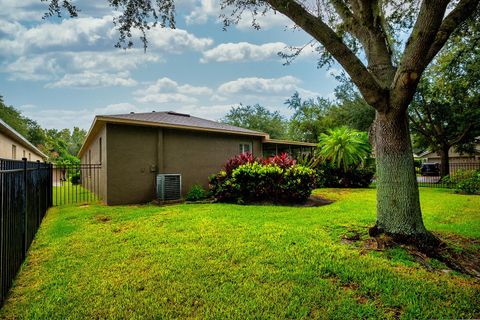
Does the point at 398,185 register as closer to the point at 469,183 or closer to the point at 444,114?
the point at 469,183

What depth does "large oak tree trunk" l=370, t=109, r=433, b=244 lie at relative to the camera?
3791 mm

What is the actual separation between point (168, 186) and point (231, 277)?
6.78 m

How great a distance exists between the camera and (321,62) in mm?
6480

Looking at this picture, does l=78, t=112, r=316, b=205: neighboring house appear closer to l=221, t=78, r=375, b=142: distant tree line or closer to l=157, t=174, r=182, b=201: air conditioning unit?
l=157, t=174, r=182, b=201: air conditioning unit

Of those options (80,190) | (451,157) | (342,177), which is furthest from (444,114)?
(80,190)

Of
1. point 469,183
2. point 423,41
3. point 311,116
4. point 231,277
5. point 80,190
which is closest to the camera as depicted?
point 231,277

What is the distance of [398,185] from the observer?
387 centimetres

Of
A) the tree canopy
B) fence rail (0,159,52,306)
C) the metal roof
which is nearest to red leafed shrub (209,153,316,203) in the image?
the metal roof

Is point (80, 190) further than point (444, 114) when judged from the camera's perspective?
No

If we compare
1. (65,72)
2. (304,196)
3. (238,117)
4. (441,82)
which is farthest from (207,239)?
(238,117)

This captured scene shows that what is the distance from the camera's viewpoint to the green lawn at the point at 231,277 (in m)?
2.26

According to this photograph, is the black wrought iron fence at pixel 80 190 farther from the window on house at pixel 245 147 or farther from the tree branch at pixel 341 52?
the tree branch at pixel 341 52

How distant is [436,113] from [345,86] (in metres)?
6.92

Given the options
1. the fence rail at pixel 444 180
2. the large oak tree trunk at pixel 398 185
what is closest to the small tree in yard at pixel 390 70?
the large oak tree trunk at pixel 398 185
